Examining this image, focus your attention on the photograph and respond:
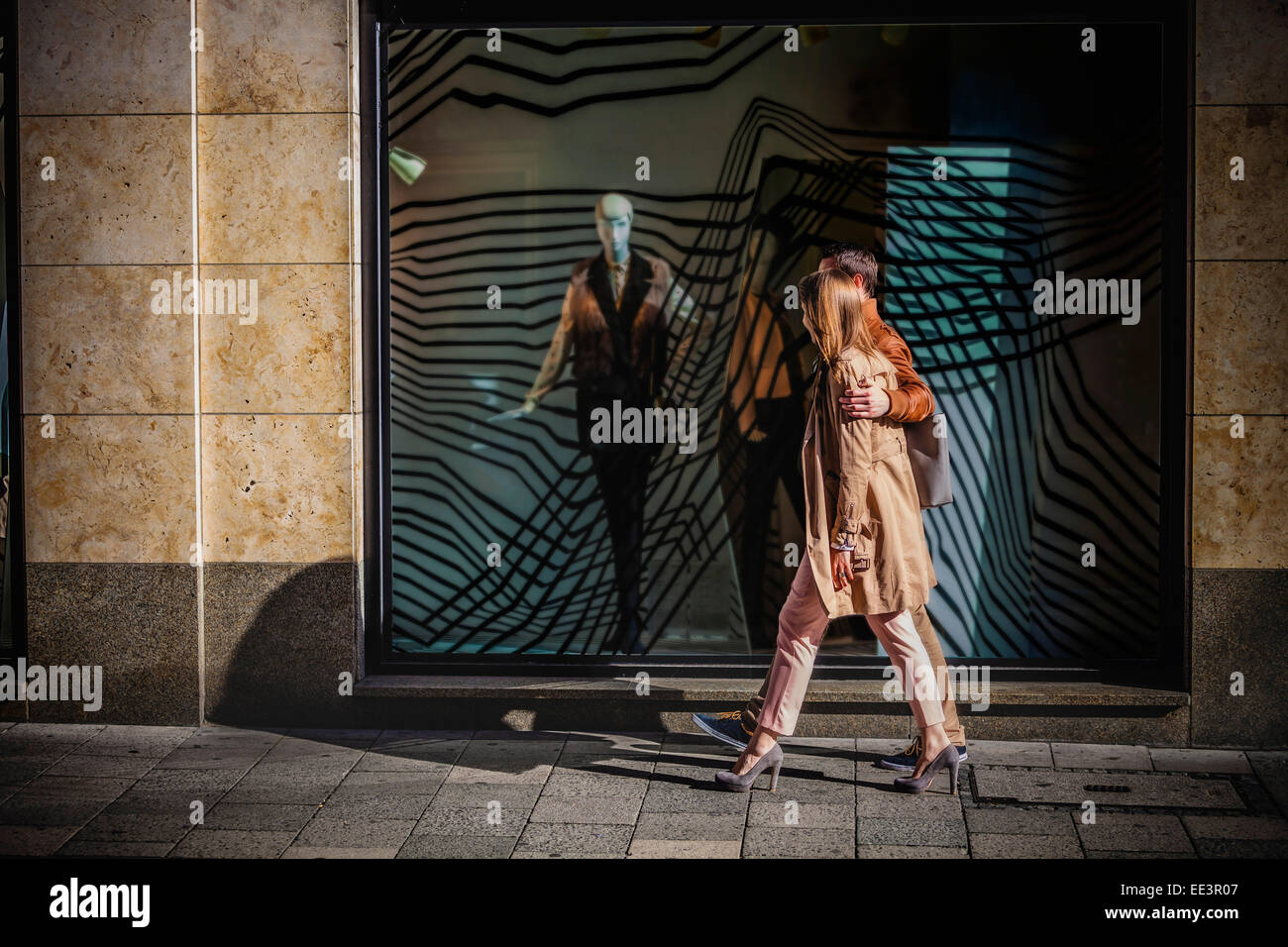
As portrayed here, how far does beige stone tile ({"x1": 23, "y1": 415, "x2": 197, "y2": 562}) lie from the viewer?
644cm

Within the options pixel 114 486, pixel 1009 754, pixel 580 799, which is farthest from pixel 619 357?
pixel 1009 754

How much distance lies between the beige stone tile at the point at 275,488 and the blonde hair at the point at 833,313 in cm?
238

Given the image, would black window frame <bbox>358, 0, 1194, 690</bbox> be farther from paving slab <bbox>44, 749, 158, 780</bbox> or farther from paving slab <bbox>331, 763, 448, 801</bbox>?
paving slab <bbox>44, 749, 158, 780</bbox>

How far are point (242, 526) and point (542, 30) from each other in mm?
2750

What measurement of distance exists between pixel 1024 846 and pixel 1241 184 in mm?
3092

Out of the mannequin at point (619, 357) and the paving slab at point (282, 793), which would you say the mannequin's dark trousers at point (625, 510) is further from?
the paving slab at point (282, 793)

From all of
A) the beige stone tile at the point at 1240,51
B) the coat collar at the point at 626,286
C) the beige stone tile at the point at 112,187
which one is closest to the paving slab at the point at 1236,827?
the beige stone tile at the point at 1240,51

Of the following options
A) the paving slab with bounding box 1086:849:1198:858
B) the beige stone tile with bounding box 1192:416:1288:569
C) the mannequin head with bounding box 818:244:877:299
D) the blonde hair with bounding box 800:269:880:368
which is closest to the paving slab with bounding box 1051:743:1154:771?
the beige stone tile with bounding box 1192:416:1288:569

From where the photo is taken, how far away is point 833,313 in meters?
5.24

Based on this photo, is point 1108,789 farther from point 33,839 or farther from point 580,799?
point 33,839

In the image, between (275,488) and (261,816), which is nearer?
(261,816)

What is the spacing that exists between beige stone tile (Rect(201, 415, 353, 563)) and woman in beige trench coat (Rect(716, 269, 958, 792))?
7.47 ft

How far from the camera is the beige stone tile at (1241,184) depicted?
19.7 feet
